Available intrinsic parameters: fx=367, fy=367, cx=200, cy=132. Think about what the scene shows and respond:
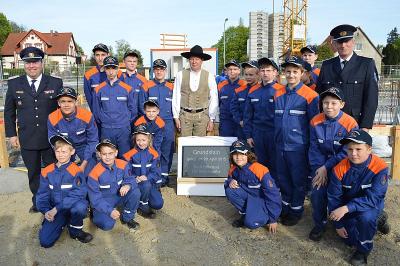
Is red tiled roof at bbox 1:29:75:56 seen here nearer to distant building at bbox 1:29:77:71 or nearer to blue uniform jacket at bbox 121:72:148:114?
distant building at bbox 1:29:77:71

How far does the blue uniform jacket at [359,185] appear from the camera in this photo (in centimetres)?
359

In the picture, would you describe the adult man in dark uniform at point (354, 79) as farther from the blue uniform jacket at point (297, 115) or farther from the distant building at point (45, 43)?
the distant building at point (45, 43)

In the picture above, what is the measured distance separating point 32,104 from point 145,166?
168 cm

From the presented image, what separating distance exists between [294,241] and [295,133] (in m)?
1.22

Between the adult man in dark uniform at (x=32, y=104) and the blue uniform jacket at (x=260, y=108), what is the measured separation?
259 centimetres

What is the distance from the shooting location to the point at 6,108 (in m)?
4.88

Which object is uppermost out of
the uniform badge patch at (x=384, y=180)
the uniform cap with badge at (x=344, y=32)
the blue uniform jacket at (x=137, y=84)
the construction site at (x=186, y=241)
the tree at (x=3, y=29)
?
the tree at (x=3, y=29)

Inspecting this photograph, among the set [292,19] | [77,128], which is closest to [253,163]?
[77,128]

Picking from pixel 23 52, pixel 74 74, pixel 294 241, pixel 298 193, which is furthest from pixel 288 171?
pixel 74 74

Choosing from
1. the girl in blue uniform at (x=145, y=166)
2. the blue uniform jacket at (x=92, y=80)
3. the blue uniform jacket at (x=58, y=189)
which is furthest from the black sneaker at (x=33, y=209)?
the blue uniform jacket at (x=92, y=80)

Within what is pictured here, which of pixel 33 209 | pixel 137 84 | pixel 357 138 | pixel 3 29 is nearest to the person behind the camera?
pixel 357 138

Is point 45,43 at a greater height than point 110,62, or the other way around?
point 45,43

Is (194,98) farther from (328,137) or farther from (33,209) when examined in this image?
(33,209)

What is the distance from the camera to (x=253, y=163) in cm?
451
